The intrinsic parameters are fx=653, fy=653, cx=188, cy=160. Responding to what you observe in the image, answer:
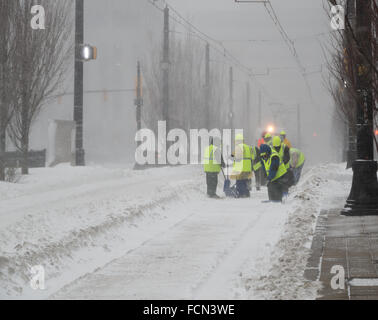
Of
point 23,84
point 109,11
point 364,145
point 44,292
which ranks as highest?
point 109,11

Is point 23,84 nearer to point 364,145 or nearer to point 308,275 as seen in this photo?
point 364,145

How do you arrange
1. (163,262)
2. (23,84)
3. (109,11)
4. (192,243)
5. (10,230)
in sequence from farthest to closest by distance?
(109,11) → (23,84) → (192,243) → (10,230) → (163,262)

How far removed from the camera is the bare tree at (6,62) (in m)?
18.9

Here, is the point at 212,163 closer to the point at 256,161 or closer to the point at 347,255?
the point at 256,161

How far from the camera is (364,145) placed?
10.8 meters

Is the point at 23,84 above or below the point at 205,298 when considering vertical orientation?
above

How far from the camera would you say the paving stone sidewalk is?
19.4ft

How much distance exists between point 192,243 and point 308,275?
356 centimetres

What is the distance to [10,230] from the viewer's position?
9.17 meters

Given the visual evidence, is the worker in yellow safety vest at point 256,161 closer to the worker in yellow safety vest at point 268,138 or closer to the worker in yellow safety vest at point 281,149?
the worker in yellow safety vest at point 268,138

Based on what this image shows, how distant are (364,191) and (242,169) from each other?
7088 millimetres
